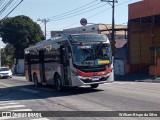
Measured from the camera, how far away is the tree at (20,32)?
7394 cm

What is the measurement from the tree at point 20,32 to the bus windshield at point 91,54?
5565 cm

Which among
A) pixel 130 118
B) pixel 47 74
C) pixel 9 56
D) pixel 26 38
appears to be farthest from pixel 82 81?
pixel 9 56

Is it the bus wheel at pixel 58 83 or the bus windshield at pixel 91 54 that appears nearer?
the bus windshield at pixel 91 54

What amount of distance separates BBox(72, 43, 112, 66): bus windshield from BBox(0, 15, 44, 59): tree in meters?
55.6

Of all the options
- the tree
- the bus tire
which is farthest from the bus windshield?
the tree

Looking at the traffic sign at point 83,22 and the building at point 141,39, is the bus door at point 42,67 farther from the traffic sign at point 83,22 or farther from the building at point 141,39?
the traffic sign at point 83,22

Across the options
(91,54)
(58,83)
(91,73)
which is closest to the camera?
(91,73)

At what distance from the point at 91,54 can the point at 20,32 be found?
187 ft

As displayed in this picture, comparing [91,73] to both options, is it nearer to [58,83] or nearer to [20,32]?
[58,83]

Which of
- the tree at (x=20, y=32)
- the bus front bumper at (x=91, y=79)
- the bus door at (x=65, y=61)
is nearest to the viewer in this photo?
the bus front bumper at (x=91, y=79)

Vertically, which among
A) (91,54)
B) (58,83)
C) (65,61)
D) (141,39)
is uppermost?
(141,39)

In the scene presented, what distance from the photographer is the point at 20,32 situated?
73938 mm

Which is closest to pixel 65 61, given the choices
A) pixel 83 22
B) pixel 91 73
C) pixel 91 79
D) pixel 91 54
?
pixel 91 54

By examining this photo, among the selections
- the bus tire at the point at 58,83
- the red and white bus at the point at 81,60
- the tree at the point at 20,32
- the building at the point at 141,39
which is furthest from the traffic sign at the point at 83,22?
the bus tire at the point at 58,83
